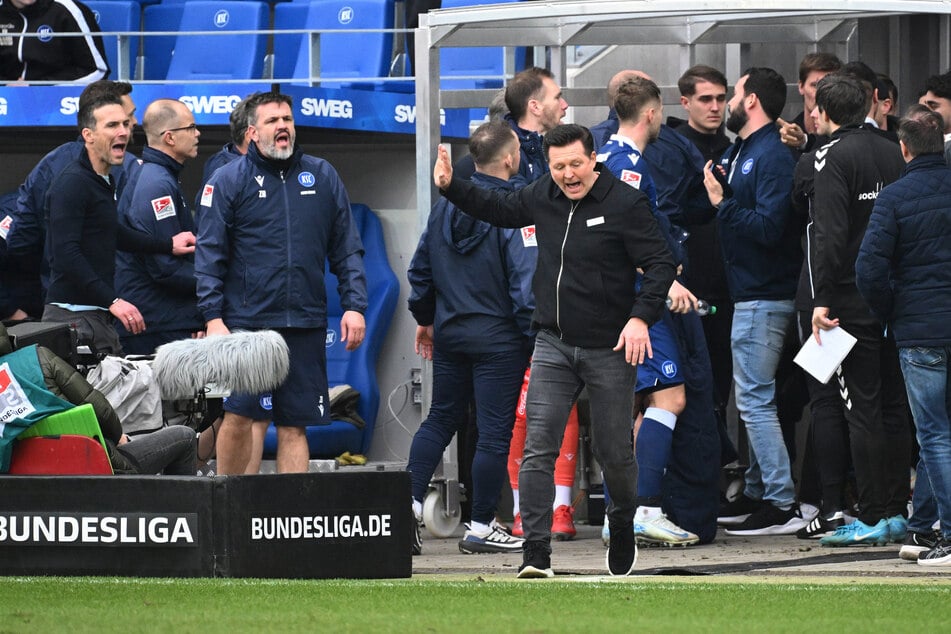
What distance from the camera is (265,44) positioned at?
14344 mm

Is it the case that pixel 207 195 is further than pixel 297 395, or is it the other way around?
pixel 207 195

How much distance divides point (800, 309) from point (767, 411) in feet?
1.90

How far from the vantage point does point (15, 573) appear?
6.91 m

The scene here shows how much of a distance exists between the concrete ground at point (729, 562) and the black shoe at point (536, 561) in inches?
5.1

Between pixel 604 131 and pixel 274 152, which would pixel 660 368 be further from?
pixel 274 152

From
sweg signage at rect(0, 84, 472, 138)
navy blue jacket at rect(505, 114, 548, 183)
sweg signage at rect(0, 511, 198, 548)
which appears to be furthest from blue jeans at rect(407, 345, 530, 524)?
sweg signage at rect(0, 84, 472, 138)

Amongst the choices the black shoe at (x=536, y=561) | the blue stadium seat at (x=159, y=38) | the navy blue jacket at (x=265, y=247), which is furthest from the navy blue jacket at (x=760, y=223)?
the blue stadium seat at (x=159, y=38)

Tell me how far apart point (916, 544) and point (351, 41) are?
7707mm

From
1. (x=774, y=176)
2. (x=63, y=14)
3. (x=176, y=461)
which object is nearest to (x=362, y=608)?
(x=176, y=461)

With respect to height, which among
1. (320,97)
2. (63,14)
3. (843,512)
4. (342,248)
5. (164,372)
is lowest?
(843,512)

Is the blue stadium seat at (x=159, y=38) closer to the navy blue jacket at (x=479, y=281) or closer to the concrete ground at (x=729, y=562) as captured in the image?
the navy blue jacket at (x=479, y=281)

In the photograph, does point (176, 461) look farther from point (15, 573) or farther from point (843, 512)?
point (843, 512)

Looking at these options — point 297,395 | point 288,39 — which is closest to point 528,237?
point 297,395

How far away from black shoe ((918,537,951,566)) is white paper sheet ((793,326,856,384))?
101 centimetres
